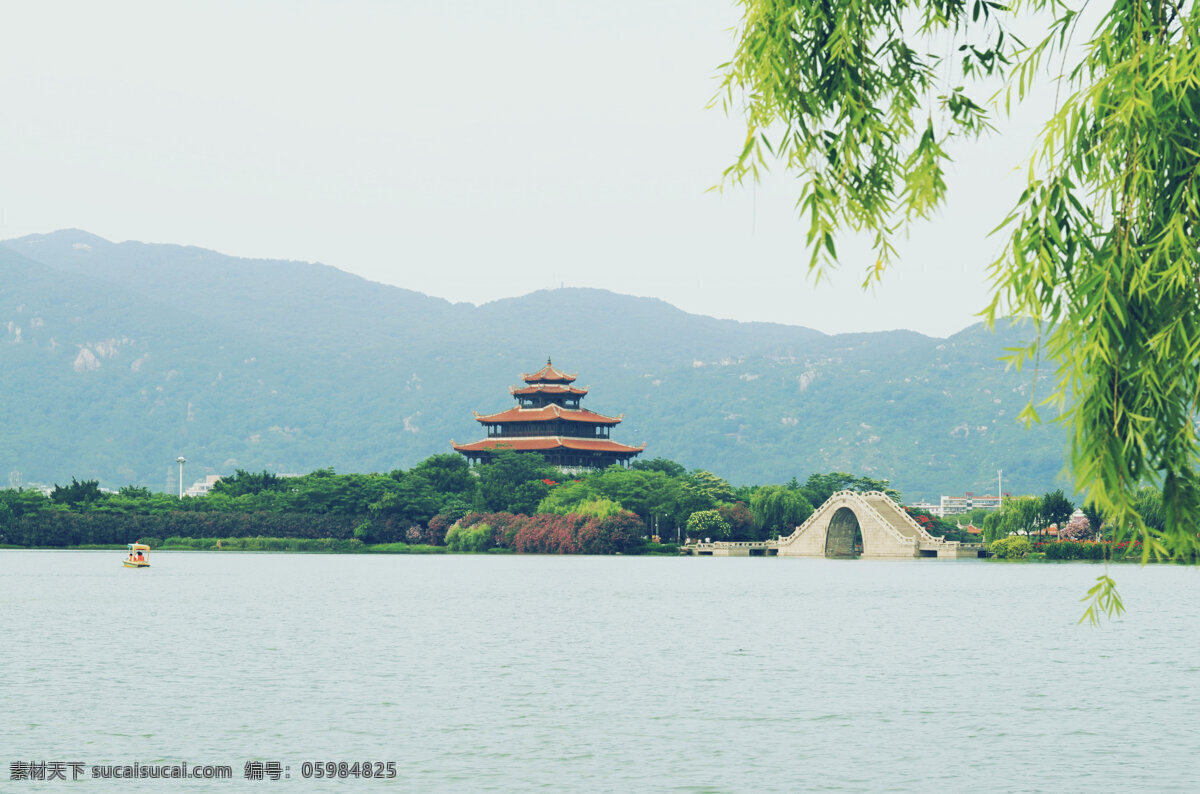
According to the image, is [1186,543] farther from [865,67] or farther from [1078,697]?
[1078,697]

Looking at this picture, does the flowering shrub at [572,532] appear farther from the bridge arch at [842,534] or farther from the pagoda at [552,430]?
the pagoda at [552,430]

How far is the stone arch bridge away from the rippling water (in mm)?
39020

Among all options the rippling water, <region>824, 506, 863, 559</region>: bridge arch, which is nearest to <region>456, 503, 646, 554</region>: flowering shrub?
<region>824, 506, 863, 559</region>: bridge arch

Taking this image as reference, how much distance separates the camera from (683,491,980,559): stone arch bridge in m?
94.8

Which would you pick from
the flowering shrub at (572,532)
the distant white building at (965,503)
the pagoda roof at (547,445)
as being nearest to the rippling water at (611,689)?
the flowering shrub at (572,532)

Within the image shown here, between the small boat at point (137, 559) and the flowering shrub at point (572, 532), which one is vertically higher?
the flowering shrub at point (572, 532)

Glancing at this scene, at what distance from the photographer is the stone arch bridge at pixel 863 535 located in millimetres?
94750

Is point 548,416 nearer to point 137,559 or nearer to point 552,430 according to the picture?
point 552,430

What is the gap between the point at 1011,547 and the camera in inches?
3415

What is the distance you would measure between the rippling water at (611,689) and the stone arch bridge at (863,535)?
39.0 metres

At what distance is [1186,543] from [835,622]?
3605cm

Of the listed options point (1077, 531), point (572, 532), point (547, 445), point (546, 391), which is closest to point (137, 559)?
point (572, 532)

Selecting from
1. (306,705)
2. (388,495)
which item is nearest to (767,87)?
(306,705)

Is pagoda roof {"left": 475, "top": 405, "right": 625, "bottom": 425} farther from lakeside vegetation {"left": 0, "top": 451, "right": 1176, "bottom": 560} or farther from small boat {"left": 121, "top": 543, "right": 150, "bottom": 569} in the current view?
small boat {"left": 121, "top": 543, "right": 150, "bottom": 569}
